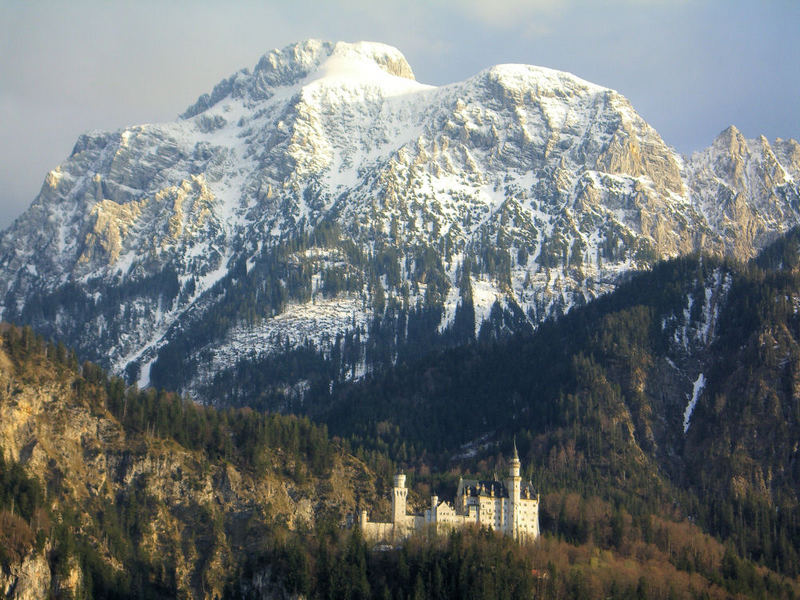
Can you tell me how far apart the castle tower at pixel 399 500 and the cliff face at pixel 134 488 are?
945 cm

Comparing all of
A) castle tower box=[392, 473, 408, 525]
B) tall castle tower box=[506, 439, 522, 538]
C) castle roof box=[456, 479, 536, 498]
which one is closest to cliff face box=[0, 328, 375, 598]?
castle tower box=[392, 473, 408, 525]

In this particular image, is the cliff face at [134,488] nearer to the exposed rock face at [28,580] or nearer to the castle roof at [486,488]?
the exposed rock face at [28,580]

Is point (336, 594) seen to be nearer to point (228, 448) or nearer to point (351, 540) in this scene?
point (351, 540)

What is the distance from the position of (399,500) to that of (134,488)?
124 feet

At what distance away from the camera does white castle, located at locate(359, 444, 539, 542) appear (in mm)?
187625

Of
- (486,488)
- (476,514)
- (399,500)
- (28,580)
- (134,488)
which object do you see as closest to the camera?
(28,580)

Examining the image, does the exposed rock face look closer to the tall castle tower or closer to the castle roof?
the castle roof

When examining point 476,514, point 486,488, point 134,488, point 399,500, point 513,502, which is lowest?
point 476,514

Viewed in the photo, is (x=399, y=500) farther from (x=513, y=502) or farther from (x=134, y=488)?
(x=134, y=488)

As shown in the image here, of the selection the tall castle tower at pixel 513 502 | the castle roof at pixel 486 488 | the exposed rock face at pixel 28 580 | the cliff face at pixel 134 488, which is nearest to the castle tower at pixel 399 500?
the castle roof at pixel 486 488

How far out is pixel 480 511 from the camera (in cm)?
19175

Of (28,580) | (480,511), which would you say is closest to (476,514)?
(480,511)

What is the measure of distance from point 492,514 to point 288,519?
29677 mm

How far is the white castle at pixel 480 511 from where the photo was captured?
18762 centimetres
